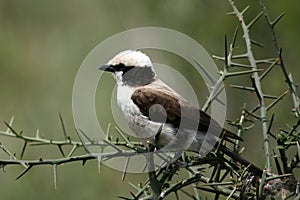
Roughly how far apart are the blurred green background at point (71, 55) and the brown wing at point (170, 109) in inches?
61.5

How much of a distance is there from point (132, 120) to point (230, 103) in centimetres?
210

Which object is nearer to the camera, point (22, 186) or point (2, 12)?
point (22, 186)

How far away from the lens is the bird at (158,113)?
7.50 ft

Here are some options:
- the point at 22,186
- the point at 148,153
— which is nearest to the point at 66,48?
the point at 22,186

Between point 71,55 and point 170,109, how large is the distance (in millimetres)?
3697

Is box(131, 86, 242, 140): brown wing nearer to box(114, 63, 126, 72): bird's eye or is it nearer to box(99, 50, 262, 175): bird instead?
box(99, 50, 262, 175): bird

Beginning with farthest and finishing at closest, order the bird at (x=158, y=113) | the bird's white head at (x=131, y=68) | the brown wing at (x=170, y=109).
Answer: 1. the bird's white head at (x=131, y=68)
2. the brown wing at (x=170, y=109)
3. the bird at (x=158, y=113)

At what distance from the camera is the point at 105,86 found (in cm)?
565

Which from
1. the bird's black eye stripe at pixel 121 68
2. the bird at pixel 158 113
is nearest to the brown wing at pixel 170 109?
the bird at pixel 158 113

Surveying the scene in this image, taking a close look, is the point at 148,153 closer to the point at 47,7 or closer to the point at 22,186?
the point at 22,186

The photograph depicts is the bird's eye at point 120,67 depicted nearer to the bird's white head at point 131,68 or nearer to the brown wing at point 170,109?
the bird's white head at point 131,68

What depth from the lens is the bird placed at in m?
2.29

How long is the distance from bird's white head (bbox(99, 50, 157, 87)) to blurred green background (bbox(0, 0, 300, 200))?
142 centimetres

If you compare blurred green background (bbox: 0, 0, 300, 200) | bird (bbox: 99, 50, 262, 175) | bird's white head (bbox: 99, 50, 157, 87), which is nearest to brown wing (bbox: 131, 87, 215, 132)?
bird (bbox: 99, 50, 262, 175)
